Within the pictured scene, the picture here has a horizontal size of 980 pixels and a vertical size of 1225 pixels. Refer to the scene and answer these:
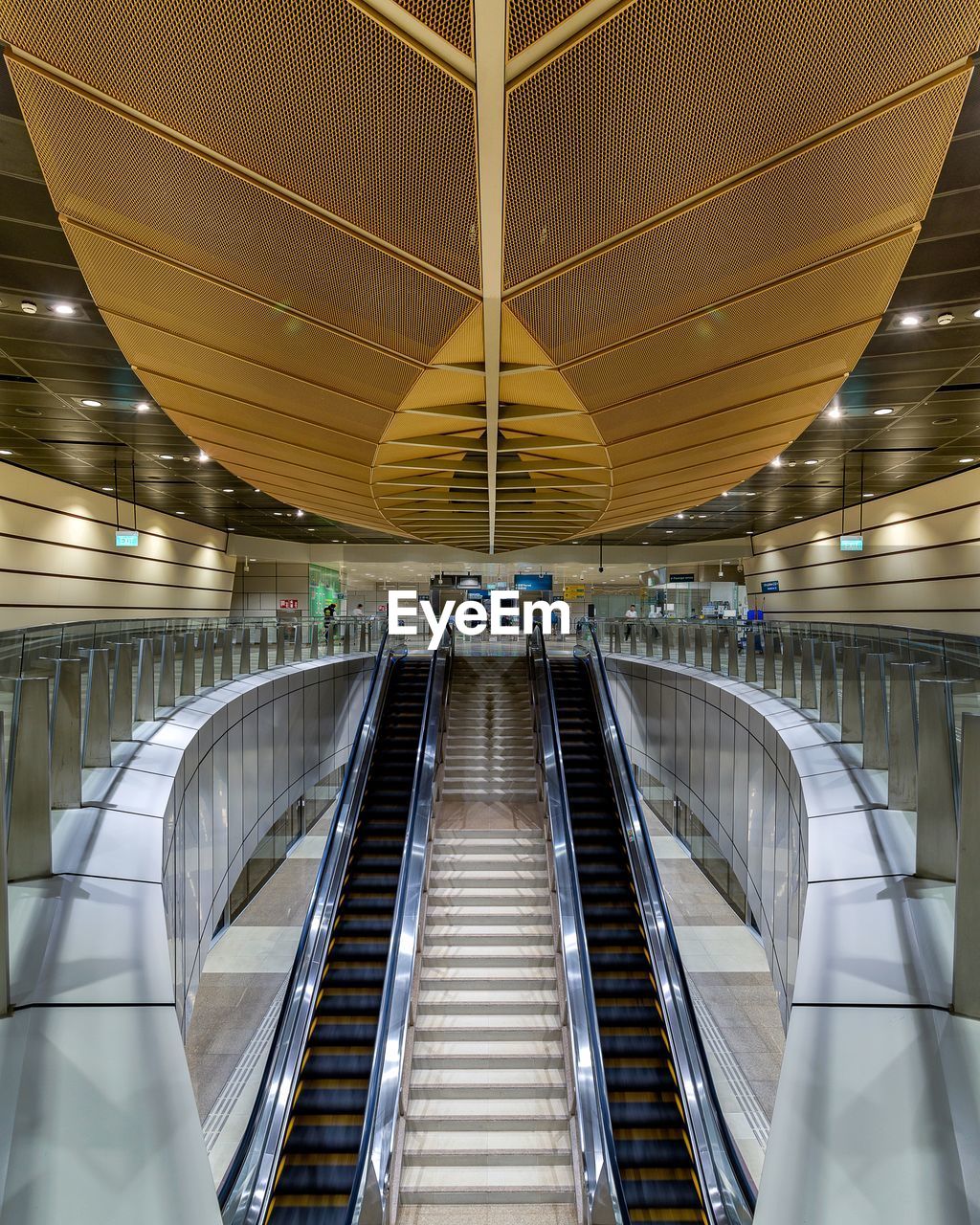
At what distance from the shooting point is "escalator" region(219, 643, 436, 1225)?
20.0 feet

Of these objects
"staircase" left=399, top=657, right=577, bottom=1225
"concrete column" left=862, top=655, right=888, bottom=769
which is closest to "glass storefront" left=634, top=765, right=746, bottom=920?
"staircase" left=399, top=657, right=577, bottom=1225

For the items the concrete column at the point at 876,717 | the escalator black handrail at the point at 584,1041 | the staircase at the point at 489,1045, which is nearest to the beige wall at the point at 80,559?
the staircase at the point at 489,1045

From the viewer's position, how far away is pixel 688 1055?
687cm

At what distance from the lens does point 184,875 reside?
273 inches

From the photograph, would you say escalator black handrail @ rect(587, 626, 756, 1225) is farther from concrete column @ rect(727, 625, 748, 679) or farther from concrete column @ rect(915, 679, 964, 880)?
concrete column @ rect(915, 679, 964, 880)

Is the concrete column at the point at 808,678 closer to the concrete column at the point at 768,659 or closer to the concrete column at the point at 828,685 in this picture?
the concrete column at the point at 828,685

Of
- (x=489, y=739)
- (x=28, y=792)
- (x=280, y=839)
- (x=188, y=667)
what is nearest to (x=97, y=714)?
(x=28, y=792)

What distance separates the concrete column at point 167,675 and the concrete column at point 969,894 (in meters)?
7.04

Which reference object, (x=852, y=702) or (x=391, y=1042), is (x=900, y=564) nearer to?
(x=852, y=702)

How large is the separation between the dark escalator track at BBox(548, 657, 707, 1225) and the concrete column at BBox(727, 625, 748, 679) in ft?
Result: 9.03

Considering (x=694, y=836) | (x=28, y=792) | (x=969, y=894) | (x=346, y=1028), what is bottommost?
(x=694, y=836)

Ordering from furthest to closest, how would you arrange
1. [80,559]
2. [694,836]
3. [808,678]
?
[80,559] < [694,836] < [808,678]

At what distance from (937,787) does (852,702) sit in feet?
8.61

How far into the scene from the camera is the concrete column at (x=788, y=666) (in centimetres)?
858
